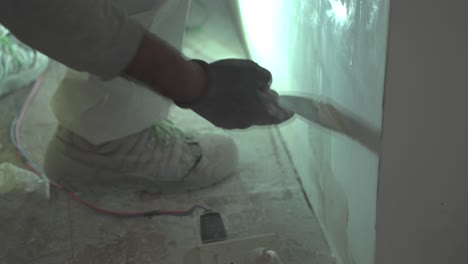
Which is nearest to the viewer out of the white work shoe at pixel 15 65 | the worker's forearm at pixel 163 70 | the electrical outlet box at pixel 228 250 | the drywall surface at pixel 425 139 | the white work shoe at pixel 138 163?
the drywall surface at pixel 425 139

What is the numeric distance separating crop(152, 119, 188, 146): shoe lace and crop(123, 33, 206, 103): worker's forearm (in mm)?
376

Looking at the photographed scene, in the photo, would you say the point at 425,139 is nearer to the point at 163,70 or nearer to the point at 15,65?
the point at 163,70

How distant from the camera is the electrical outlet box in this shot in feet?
2.90

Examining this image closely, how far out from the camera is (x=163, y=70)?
2.49ft

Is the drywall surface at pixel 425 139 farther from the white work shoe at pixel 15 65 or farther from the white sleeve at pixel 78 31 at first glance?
the white work shoe at pixel 15 65

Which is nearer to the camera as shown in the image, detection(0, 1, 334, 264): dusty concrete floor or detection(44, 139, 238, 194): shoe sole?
detection(0, 1, 334, 264): dusty concrete floor

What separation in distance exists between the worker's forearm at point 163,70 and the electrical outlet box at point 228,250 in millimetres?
252

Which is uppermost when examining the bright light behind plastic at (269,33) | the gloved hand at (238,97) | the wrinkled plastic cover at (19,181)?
the bright light behind plastic at (269,33)

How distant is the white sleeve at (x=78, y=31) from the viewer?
26.2 inches

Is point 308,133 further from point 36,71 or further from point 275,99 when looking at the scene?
point 36,71

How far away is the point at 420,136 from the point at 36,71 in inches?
46.9

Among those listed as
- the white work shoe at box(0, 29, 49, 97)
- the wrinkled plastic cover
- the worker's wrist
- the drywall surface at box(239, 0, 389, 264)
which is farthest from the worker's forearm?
Result: the white work shoe at box(0, 29, 49, 97)

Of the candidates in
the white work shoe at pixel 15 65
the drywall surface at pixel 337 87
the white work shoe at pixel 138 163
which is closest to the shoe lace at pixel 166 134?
the white work shoe at pixel 138 163

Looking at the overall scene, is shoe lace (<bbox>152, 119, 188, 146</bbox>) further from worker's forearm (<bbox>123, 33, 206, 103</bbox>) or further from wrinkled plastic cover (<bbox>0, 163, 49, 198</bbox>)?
worker's forearm (<bbox>123, 33, 206, 103</bbox>)
